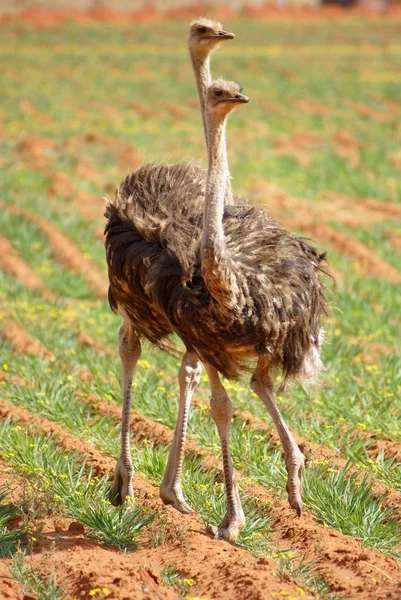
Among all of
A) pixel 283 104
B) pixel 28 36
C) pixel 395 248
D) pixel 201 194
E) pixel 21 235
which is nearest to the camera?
pixel 201 194

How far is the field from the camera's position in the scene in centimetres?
481

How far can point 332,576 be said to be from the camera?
4.77m

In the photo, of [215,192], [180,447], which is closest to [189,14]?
[180,447]

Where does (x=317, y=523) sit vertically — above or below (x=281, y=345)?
below

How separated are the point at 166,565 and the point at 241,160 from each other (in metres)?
10.9

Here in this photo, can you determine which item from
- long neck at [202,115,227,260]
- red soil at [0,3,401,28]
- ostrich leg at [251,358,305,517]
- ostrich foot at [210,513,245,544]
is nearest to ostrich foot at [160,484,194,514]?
ostrich foot at [210,513,245,544]

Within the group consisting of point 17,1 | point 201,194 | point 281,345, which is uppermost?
point 201,194

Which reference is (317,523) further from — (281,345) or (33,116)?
(33,116)

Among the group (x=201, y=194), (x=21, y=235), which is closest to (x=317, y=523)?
(x=201, y=194)

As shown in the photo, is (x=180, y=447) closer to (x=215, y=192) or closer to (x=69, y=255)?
(x=215, y=192)

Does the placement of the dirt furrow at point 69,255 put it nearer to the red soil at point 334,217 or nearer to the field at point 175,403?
the field at point 175,403

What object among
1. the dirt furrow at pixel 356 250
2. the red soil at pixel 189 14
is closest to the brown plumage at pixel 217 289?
the dirt furrow at pixel 356 250

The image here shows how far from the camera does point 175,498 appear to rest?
550cm

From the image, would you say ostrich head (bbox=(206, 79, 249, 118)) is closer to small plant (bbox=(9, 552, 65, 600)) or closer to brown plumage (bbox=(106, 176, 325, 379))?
brown plumage (bbox=(106, 176, 325, 379))
